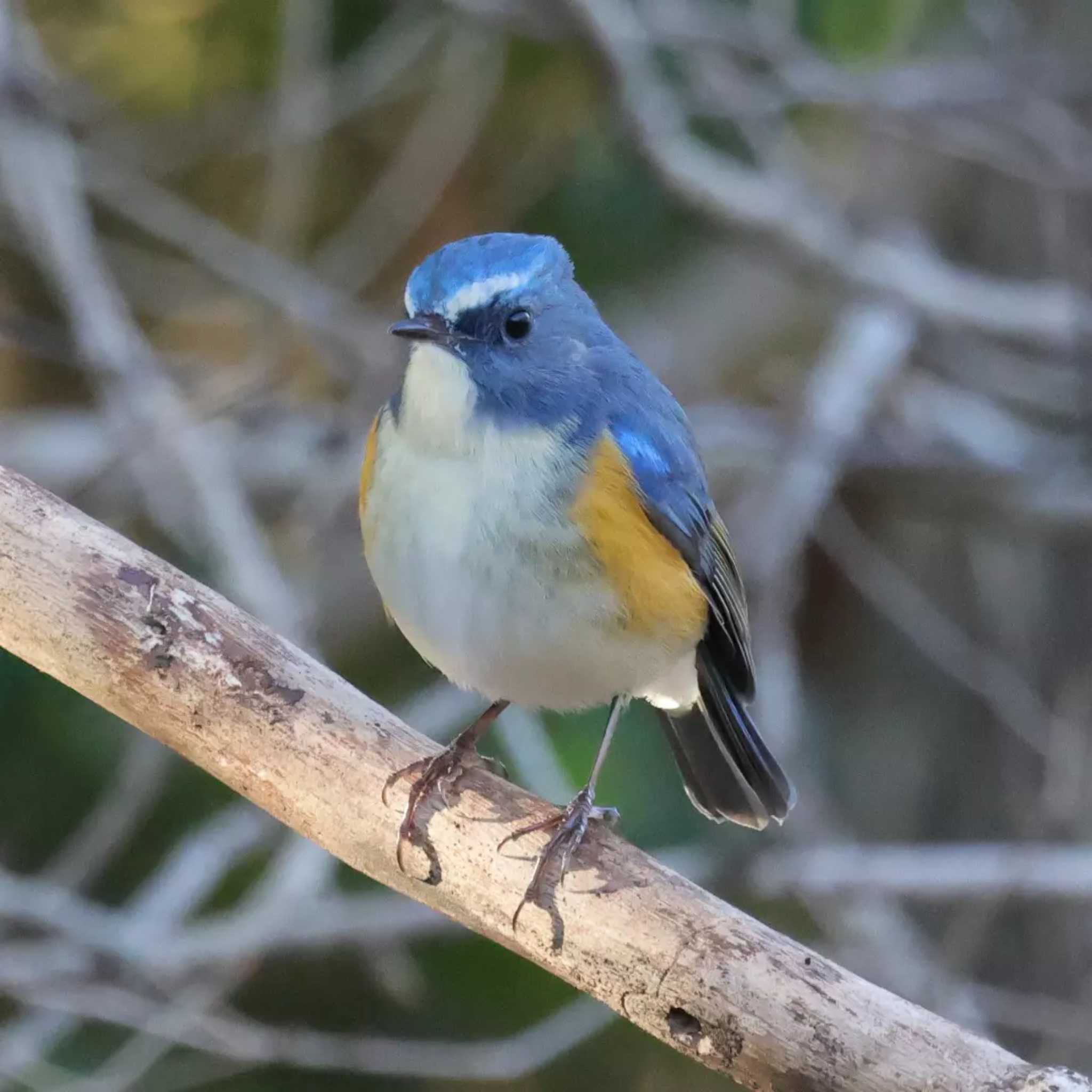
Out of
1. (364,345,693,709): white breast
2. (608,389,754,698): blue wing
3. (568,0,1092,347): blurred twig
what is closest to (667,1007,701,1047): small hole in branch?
(364,345,693,709): white breast

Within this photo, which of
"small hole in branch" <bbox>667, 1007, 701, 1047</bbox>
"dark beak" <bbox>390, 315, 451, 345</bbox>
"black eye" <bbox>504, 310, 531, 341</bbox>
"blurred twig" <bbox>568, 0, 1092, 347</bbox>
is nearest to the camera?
"small hole in branch" <bbox>667, 1007, 701, 1047</bbox>

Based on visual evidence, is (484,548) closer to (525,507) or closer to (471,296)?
(525,507)

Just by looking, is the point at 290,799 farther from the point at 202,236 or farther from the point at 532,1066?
the point at 202,236

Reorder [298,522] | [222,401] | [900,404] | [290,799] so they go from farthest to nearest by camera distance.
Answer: [900,404] → [298,522] → [222,401] → [290,799]

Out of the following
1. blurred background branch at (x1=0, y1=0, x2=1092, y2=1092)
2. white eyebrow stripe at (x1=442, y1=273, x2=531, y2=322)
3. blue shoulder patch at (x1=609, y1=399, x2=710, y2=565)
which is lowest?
blurred background branch at (x1=0, y1=0, x2=1092, y2=1092)

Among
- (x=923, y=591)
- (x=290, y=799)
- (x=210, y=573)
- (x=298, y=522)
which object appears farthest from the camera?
(x=923, y=591)

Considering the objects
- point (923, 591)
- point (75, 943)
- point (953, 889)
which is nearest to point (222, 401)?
point (75, 943)

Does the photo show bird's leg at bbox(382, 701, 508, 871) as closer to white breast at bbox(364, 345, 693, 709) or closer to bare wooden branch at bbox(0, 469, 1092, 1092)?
bare wooden branch at bbox(0, 469, 1092, 1092)

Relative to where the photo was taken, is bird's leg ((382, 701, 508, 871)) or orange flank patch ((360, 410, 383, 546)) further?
orange flank patch ((360, 410, 383, 546))

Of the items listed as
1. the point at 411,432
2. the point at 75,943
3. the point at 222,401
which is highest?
the point at 411,432
